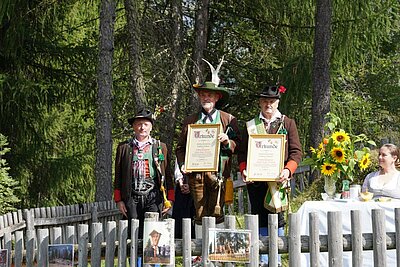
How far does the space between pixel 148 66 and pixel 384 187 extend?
7.36 m

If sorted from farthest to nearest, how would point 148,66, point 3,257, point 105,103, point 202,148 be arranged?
point 148,66, point 105,103, point 202,148, point 3,257

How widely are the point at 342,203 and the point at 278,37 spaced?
929cm

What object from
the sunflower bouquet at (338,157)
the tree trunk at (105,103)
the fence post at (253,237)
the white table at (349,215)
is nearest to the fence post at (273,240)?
the fence post at (253,237)

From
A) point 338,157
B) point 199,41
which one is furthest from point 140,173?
point 199,41

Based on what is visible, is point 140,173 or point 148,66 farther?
point 148,66

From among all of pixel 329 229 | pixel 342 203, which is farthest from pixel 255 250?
pixel 342 203

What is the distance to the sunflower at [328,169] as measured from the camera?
732cm

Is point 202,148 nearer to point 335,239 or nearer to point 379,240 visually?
point 335,239

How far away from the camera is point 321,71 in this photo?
1353 centimetres

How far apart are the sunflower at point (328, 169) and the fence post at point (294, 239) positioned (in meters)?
1.56

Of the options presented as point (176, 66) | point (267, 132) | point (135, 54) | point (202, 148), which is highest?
point (135, 54)

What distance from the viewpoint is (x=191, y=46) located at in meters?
16.0

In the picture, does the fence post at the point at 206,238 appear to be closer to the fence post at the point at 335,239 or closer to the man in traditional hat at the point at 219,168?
the fence post at the point at 335,239

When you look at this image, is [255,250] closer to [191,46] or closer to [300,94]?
[300,94]
